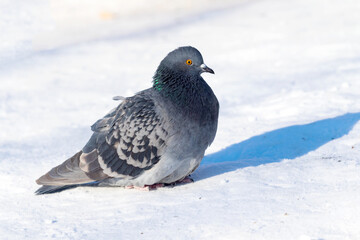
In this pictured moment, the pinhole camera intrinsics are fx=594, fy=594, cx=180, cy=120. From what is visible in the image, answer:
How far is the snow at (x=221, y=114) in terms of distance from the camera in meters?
4.04

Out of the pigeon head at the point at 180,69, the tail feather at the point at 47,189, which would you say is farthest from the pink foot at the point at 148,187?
the pigeon head at the point at 180,69

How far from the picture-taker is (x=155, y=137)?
471 cm

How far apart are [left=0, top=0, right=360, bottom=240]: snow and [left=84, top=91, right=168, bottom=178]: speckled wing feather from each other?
241 mm

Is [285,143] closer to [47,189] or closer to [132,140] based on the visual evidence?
[132,140]

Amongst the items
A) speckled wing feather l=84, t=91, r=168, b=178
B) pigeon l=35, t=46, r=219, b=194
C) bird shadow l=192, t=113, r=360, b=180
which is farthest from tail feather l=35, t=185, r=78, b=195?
bird shadow l=192, t=113, r=360, b=180

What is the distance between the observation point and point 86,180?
4848 mm

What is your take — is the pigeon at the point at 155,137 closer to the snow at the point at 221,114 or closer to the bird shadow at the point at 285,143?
the snow at the point at 221,114

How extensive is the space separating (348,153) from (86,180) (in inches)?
91.1

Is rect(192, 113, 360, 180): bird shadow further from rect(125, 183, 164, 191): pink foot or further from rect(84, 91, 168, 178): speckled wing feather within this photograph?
rect(84, 91, 168, 178): speckled wing feather

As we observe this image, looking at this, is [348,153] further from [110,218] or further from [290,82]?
[290,82]

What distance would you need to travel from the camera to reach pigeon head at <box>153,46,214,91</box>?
194 inches

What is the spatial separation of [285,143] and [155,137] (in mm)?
1730

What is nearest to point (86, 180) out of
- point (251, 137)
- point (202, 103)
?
point (202, 103)

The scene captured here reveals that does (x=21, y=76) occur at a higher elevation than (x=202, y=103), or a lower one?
higher
